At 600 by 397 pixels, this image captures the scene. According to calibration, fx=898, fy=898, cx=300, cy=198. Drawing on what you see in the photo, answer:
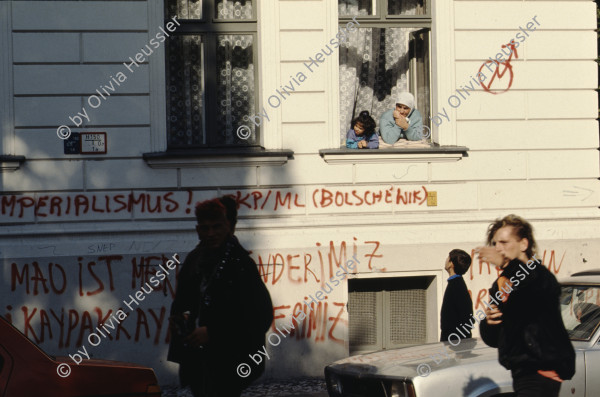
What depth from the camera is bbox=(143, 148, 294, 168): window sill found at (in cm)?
959

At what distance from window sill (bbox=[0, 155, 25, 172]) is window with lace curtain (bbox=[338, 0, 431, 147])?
11.7ft

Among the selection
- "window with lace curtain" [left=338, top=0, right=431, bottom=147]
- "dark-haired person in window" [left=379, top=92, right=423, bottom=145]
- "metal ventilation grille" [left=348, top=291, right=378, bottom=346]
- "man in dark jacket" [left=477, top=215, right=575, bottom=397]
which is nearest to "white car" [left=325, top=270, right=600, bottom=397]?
"man in dark jacket" [left=477, top=215, right=575, bottom=397]

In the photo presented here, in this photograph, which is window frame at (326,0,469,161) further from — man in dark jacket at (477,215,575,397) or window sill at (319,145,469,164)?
man in dark jacket at (477,215,575,397)

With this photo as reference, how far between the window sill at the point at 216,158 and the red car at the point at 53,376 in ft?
15.3

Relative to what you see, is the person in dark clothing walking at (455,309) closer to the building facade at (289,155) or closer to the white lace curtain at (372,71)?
the building facade at (289,155)

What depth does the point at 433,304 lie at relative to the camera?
10188 mm

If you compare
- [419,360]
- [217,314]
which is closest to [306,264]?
[419,360]

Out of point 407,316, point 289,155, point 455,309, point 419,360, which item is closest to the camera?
point 419,360

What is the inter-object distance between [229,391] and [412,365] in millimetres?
1565

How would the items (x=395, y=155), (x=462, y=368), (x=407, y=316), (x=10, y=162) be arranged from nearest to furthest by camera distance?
(x=462, y=368), (x=10, y=162), (x=395, y=155), (x=407, y=316)

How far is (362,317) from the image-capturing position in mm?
10211

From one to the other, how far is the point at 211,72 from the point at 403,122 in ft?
7.48

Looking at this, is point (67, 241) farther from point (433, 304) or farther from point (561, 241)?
point (561, 241)

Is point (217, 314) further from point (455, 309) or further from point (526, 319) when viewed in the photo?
point (455, 309)
